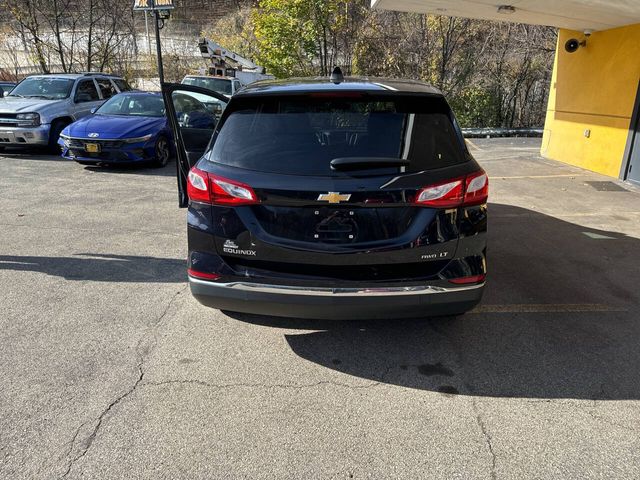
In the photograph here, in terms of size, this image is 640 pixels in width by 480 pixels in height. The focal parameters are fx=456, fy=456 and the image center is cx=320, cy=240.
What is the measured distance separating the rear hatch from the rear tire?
24.8ft

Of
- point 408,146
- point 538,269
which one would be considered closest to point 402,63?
point 538,269

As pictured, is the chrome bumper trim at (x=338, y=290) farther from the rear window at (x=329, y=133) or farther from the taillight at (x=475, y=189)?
the rear window at (x=329, y=133)

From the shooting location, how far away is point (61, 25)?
22281mm

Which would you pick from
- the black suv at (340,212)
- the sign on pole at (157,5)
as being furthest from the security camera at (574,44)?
the sign on pole at (157,5)

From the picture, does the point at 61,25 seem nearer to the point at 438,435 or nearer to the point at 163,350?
the point at 163,350

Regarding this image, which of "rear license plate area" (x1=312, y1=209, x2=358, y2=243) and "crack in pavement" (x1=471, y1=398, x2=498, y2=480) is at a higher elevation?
"rear license plate area" (x1=312, y1=209, x2=358, y2=243)

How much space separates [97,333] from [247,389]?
140 centimetres

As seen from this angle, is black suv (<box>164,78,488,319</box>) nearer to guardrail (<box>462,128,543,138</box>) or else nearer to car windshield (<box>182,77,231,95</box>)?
car windshield (<box>182,77,231,95</box>)

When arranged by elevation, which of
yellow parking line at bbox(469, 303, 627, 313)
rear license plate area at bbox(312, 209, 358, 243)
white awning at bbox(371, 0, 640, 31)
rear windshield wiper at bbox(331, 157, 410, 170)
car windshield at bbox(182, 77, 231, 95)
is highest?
white awning at bbox(371, 0, 640, 31)

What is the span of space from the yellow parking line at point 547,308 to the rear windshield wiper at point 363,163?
176 centimetres

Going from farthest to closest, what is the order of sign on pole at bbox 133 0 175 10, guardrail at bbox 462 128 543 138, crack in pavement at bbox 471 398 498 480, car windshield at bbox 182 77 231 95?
guardrail at bbox 462 128 543 138, car windshield at bbox 182 77 231 95, sign on pole at bbox 133 0 175 10, crack in pavement at bbox 471 398 498 480

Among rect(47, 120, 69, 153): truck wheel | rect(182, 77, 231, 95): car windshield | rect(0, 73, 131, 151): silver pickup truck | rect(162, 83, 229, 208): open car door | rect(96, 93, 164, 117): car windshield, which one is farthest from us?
rect(182, 77, 231, 95): car windshield

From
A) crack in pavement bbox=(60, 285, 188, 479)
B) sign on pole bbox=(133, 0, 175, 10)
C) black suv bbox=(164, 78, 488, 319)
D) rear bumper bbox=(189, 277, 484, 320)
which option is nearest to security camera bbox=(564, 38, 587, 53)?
black suv bbox=(164, 78, 488, 319)

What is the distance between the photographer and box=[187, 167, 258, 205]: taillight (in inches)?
110
